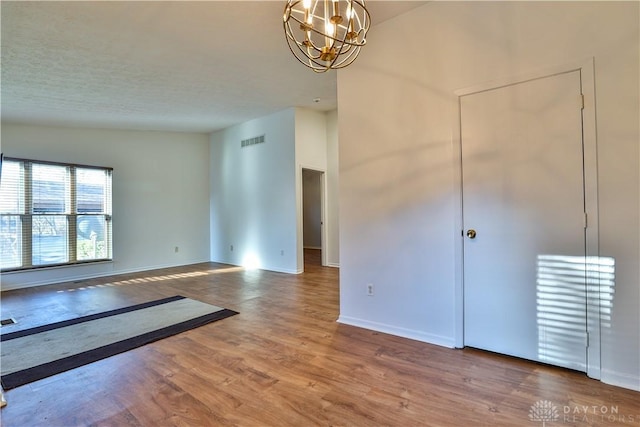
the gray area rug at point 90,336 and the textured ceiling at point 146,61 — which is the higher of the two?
the textured ceiling at point 146,61

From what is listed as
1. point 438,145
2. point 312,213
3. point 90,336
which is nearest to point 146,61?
point 90,336

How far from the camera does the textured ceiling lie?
266 centimetres

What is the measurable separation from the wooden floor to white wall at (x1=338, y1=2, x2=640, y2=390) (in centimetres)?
35

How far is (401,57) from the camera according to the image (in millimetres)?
2883

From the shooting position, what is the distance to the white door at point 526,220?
217 centimetres

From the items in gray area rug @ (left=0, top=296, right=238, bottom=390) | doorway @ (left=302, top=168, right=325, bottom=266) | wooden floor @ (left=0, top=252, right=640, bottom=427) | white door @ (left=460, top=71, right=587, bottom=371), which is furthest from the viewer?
doorway @ (left=302, top=168, right=325, bottom=266)

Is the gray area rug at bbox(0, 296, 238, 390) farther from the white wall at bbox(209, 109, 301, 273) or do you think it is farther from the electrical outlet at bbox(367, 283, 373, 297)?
the white wall at bbox(209, 109, 301, 273)

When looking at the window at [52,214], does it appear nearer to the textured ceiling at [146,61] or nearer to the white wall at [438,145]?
the textured ceiling at [146,61]

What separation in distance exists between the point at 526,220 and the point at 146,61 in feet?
13.1

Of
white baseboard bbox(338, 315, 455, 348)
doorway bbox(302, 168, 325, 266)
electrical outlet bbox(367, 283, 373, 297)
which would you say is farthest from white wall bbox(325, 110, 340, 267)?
electrical outlet bbox(367, 283, 373, 297)

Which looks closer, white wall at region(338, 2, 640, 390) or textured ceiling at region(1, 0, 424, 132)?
white wall at region(338, 2, 640, 390)

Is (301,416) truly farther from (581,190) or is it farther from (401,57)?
(401,57)

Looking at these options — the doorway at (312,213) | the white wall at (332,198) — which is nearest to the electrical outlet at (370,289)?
the white wall at (332,198)

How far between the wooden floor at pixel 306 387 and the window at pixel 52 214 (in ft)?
7.77
